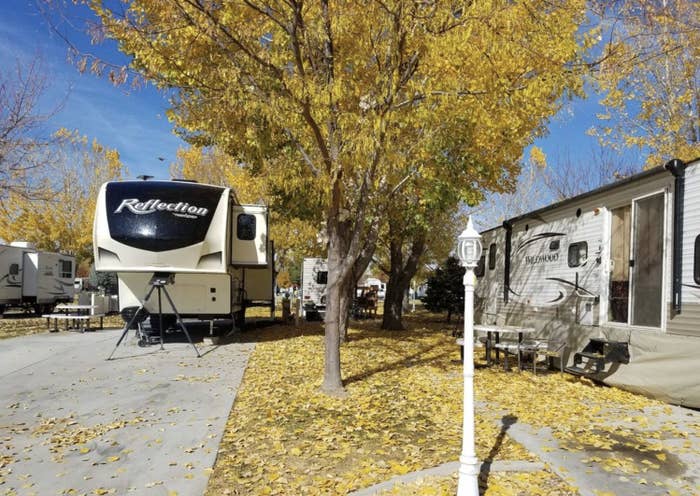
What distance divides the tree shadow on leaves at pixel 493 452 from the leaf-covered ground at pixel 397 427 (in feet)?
0.08

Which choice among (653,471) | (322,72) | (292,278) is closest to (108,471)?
(653,471)

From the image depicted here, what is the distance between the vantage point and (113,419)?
616 centimetres

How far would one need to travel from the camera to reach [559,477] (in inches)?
170

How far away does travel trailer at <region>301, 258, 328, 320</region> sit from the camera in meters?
22.4

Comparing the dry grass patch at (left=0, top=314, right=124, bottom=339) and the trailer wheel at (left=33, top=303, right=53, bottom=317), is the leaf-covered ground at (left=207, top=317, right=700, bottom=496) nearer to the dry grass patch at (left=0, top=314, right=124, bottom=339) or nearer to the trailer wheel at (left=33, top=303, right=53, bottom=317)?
the dry grass patch at (left=0, top=314, right=124, bottom=339)

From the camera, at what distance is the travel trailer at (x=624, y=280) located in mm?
6680

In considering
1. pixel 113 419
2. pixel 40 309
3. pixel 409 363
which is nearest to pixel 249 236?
pixel 409 363

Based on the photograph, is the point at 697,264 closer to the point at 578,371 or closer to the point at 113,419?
the point at 578,371

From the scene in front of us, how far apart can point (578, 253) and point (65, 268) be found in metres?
22.7

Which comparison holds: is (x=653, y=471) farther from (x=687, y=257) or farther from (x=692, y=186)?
(x=692, y=186)

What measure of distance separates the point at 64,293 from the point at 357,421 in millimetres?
22243

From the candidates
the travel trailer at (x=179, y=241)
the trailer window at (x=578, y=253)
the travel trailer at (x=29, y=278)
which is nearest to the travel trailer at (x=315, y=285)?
the travel trailer at (x=179, y=241)

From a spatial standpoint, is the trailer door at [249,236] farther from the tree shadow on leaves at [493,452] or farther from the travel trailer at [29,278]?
the travel trailer at [29,278]

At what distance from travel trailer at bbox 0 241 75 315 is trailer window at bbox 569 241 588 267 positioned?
65.9 ft
